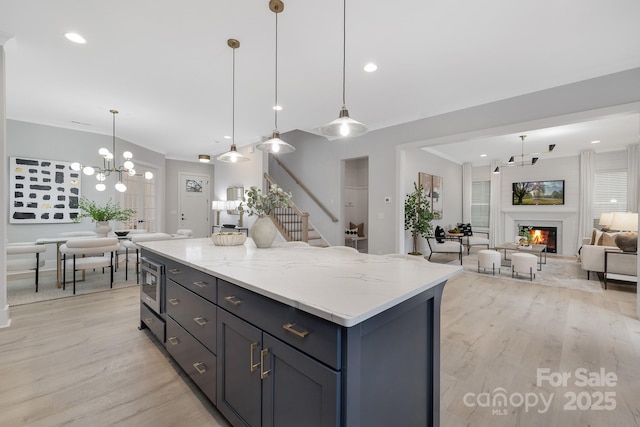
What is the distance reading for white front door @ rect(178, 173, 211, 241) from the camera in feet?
27.3

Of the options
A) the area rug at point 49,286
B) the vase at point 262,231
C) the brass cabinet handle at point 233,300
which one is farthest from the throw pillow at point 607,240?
the area rug at point 49,286

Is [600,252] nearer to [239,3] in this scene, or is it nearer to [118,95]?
[239,3]

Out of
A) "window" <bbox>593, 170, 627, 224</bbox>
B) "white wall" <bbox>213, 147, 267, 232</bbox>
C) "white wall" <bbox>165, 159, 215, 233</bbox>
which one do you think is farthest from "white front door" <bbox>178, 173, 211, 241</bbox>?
"window" <bbox>593, 170, 627, 224</bbox>

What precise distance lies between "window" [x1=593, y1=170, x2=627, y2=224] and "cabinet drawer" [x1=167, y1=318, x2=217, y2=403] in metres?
9.46

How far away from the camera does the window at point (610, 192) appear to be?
6.75 m

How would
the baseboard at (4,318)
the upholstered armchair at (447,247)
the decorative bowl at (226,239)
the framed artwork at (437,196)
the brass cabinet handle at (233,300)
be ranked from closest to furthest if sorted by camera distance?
1. the brass cabinet handle at (233,300)
2. the decorative bowl at (226,239)
3. the baseboard at (4,318)
4. the upholstered armchair at (447,247)
5. the framed artwork at (437,196)

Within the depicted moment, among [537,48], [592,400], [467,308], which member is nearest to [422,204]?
[467,308]

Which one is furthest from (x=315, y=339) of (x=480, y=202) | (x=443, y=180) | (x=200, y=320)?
(x=480, y=202)

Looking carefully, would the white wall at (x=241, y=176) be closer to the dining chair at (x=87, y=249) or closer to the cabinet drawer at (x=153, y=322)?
the dining chair at (x=87, y=249)

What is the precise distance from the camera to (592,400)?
1854mm

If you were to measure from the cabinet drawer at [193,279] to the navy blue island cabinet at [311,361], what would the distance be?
1cm

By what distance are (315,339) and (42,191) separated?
697 centimetres

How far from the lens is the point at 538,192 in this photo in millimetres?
7926

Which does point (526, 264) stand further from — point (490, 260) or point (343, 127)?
point (343, 127)
